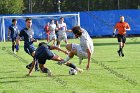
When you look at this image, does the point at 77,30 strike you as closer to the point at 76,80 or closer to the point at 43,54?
the point at 43,54

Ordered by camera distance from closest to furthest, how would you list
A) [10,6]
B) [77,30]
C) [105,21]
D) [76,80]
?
[76,80] < [77,30] < [105,21] < [10,6]

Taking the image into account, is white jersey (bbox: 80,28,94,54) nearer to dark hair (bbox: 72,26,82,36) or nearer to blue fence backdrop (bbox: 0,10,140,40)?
dark hair (bbox: 72,26,82,36)

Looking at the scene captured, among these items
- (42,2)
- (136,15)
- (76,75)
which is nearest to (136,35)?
(136,15)

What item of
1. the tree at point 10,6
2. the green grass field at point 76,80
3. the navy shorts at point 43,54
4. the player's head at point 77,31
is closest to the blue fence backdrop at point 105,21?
the tree at point 10,6

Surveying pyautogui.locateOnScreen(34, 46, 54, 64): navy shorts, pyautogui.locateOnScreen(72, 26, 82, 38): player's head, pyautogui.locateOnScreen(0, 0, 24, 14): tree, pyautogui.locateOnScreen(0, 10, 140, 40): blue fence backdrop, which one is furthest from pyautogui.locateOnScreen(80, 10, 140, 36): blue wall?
pyautogui.locateOnScreen(72, 26, 82, 38): player's head

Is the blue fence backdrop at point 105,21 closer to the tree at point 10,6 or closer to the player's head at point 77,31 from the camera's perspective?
the tree at point 10,6

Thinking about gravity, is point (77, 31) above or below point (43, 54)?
above

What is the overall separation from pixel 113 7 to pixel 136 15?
46.8ft

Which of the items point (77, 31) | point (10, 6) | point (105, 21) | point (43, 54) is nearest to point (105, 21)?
point (105, 21)

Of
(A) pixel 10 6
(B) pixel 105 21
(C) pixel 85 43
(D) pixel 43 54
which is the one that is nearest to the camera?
(C) pixel 85 43

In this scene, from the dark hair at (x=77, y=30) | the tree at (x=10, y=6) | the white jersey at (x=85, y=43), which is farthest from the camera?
the tree at (x=10, y=6)

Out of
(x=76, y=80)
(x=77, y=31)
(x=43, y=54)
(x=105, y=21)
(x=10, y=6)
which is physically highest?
(x=77, y=31)

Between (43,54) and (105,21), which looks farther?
(105,21)

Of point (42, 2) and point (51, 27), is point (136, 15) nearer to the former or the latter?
point (51, 27)
